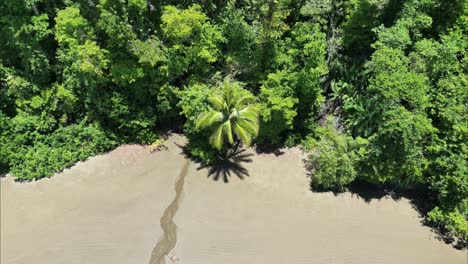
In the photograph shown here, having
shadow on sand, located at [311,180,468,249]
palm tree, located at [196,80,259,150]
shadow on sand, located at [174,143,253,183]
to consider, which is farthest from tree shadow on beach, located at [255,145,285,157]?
shadow on sand, located at [311,180,468,249]

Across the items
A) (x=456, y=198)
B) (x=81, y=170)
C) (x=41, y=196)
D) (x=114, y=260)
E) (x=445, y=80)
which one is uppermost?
(x=445, y=80)

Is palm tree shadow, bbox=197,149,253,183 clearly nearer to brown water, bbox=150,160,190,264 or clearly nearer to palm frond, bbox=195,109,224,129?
brown water, bbox=150,160,190,264

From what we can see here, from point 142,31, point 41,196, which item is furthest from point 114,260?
point 142,31

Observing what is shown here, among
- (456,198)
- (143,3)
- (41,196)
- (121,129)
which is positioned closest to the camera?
(456,198)

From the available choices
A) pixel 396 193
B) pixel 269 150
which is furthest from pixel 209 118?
pixel 396 193

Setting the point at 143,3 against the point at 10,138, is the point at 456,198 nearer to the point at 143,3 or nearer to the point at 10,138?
the point at 143,3
